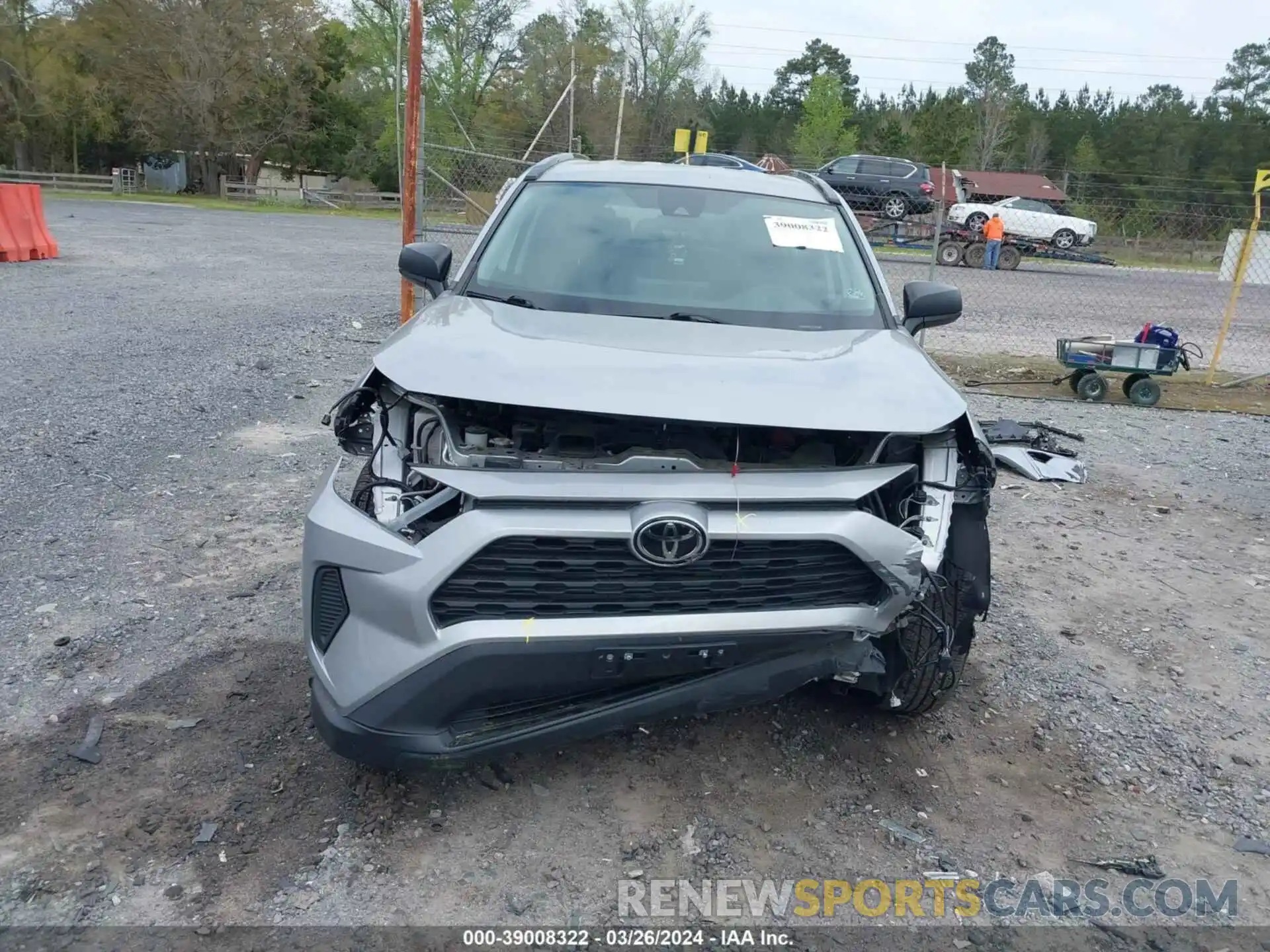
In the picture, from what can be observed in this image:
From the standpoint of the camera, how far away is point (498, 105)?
161 ft

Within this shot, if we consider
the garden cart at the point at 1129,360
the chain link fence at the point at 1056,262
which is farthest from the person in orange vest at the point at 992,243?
the garden cart at the point at 1129,360

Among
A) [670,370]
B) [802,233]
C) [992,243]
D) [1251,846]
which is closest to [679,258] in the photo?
[802,233]

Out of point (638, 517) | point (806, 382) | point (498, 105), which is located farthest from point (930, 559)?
point (498, 105)

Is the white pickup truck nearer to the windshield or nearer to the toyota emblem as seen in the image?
the windshield

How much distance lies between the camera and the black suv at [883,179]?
78.1 feet

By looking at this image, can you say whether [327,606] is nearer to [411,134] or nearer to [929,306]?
[929,306]

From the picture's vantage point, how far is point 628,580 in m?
2.60

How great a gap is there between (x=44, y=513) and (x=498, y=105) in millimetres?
48004

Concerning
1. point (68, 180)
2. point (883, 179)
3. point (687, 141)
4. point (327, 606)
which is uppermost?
point (883, 179)

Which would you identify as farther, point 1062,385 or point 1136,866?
point 1062,385

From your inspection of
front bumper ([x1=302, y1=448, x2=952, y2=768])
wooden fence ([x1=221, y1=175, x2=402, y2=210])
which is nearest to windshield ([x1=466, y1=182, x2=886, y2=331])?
front bumper ([x1=302, y1=448, x2=952, y2=768])

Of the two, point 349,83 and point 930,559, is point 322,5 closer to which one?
point 349,83

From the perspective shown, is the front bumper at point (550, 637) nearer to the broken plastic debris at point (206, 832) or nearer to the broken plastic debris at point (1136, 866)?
the broken plastic debris at point (206, 832)

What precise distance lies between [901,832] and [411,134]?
6845 mm
